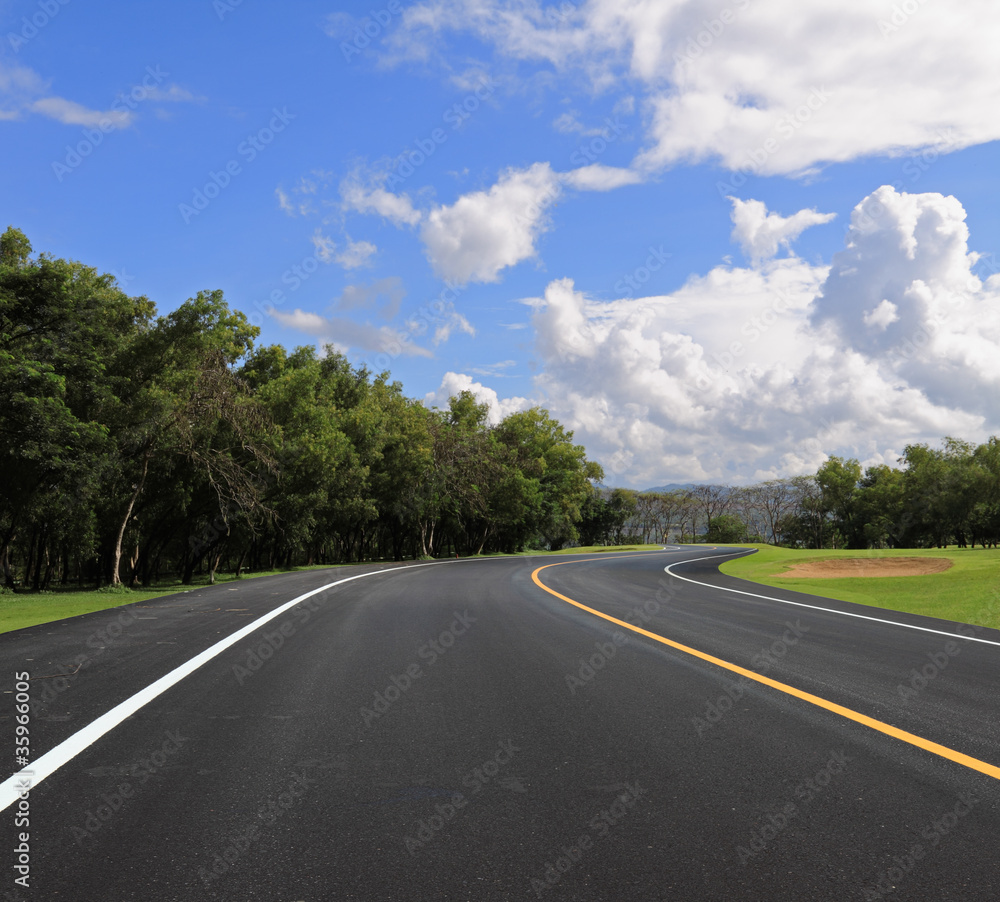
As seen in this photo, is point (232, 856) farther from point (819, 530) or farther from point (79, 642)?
point (819, 530)

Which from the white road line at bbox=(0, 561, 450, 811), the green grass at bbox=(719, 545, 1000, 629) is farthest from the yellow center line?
the green grass at bbox=(719, 545, 1000, 629)

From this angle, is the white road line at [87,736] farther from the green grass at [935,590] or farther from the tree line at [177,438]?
the tree line at [177,438]

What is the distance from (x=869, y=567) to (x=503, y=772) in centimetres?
2538

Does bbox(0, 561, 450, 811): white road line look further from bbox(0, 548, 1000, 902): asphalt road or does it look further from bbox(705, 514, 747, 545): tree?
bbox(705, 514, 747, 545): tree

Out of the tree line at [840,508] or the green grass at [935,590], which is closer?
the green grass at [935,590]

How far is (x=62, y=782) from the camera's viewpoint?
3.67 meters

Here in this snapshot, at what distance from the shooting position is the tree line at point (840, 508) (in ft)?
210

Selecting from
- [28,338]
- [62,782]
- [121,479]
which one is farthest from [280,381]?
[62,782]

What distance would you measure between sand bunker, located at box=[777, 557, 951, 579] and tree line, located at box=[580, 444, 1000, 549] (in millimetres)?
38148

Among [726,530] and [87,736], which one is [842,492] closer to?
[726,530]

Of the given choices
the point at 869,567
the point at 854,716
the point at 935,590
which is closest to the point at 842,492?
the point at 869,567

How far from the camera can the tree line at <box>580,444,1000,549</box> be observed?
63.9 meters

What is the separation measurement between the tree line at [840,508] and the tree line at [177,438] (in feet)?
146

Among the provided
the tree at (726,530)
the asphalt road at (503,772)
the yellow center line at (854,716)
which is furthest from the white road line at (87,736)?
the tree at (726,530)
